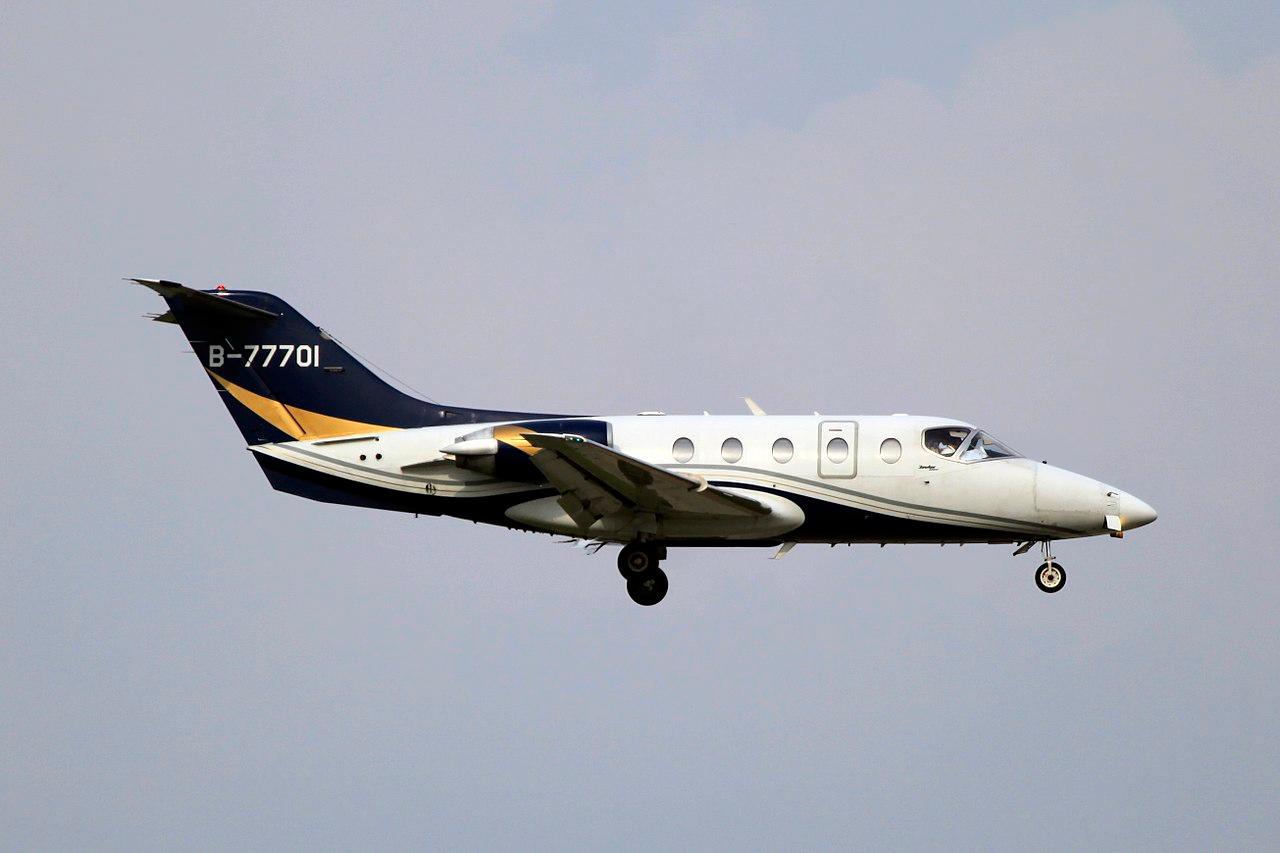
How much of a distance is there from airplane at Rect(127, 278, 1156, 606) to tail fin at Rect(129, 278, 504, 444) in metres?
0.34

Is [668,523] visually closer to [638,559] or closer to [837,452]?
[638,559]

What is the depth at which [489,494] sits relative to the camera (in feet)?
81.8

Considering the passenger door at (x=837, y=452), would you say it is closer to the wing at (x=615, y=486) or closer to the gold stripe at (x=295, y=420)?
the wing at (x=615, y=486)

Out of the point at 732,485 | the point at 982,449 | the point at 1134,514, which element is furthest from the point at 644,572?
the point at 1134,514

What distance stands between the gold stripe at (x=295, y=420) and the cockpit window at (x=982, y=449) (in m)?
9.65

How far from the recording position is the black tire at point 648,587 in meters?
25.2

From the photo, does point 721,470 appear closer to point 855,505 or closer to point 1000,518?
point 855,505

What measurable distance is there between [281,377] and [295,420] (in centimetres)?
83

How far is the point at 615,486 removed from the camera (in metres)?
23.6

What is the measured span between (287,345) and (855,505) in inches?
Answer: 401

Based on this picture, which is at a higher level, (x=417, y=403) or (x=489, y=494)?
(x=417, y=403)

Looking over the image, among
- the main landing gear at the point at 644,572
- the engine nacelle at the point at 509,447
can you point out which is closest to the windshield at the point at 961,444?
the main landing gear at the point at 644,572

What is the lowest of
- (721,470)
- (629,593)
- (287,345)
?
(629,593)

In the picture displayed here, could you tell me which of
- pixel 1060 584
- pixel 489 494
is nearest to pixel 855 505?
pixel 1060 584
